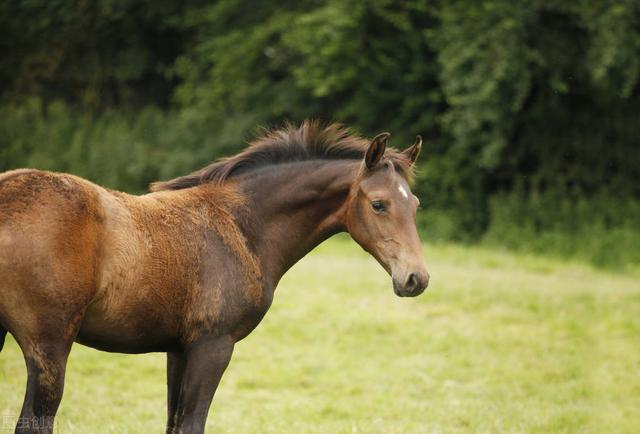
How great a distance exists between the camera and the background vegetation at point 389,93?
16.6 meters

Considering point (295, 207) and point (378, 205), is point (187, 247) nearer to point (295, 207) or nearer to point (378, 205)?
point (295, 207)

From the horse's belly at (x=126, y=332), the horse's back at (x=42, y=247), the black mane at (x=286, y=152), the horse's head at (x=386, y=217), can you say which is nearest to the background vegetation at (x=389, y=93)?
the black mane at (x=286, y=152)

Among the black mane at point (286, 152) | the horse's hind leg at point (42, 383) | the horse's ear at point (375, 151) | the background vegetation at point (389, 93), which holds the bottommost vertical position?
the background vegetation at point (389, 93)

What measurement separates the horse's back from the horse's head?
157 centimetres

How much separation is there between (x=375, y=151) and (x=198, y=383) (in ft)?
5.59

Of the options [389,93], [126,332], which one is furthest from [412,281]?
[389,93]

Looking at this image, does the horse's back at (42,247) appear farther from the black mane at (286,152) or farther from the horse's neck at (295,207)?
the horse's neck at (295,207)

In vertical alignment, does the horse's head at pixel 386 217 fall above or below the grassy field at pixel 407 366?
above

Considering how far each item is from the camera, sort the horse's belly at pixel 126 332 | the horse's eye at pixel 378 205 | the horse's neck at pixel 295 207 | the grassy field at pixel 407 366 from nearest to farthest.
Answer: the horse's belly at pixel 126 332, the horse's eye at pixel 378 205, the horse's neck at pixel 295 207, the grassy field at pixel 407 366

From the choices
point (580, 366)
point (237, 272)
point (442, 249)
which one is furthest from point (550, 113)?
point (237, 272)

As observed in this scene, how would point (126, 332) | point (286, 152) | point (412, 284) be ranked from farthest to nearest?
point (286, 152) < point (412, 284) < point (126, 332)

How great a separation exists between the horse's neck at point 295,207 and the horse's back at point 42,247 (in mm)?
1132

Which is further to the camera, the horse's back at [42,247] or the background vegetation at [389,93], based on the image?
the background vegetation at [389,93]

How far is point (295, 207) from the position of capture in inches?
195
